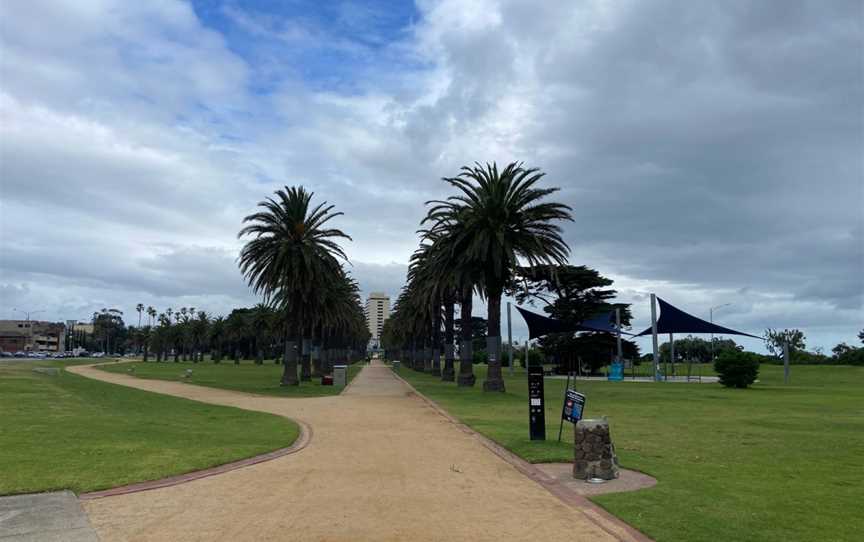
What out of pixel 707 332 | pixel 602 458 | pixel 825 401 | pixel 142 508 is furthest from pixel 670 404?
pixel 707 332

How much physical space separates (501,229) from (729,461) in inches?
854

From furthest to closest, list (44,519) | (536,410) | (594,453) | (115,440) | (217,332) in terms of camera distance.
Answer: (217,332) < (536,410) < (115,440) < (594,453) < (44,519)

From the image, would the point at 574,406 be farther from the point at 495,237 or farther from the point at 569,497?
the point at 495,237

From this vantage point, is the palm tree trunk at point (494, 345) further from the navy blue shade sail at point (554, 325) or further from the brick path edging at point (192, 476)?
the navy blue shade sail at point (554, 325)

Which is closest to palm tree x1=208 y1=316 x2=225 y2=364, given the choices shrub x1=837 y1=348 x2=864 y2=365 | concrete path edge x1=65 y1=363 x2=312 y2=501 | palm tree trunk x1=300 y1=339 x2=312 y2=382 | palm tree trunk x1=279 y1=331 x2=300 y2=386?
palm tree trunk x1=300 y1=339 x2=312 y2=382

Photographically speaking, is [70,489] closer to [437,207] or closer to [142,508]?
[142,508]

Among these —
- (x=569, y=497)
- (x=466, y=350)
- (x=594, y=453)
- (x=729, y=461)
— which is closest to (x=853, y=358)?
(x=466, y=350)

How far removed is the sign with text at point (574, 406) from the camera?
12.7m

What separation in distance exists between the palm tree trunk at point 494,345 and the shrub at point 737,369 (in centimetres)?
1425

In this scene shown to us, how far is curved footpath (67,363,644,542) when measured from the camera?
7547mm

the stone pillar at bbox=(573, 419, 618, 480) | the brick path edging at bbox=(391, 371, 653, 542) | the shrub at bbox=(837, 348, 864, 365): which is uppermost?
the shrub at bbox=(837, 348, 864, 365)

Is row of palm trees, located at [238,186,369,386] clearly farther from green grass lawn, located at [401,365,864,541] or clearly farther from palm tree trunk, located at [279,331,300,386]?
green grass lawn, located at [401,365,864,541]

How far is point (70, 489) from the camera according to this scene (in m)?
9.62

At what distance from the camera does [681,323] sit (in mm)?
53750
